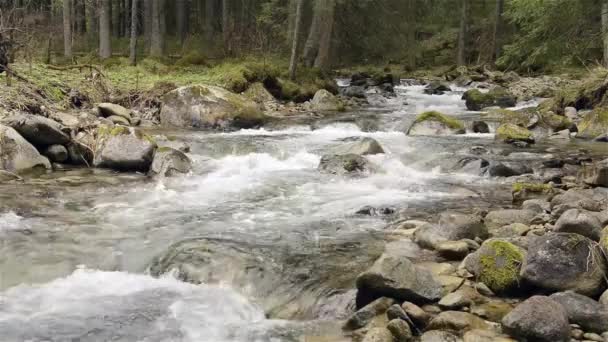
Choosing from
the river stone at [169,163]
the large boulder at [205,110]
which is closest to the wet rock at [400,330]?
the river stone at [169,163]

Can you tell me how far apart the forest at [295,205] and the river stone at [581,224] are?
0.07 feet

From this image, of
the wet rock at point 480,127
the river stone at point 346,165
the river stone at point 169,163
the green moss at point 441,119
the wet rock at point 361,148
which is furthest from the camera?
the wet rock at point 480,127

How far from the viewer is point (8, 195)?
8.76 metres

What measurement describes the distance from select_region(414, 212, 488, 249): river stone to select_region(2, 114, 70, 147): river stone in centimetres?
703

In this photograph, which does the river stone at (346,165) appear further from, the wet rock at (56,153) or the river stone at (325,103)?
the river stone at (325,103)

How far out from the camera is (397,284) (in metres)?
5.07

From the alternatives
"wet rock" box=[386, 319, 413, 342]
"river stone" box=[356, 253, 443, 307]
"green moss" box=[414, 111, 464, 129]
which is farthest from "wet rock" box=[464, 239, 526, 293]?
"green moss" box=[414, 111, 464, 129]

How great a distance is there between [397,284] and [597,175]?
18.6 ft

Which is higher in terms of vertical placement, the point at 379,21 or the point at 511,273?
the point at 379,21

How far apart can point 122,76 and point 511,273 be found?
16.4 meters

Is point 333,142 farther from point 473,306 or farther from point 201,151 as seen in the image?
point 473,306

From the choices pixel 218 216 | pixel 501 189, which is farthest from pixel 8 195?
pixel 501 189

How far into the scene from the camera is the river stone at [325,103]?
19.6 m

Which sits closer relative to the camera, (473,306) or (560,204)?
(473,306)
